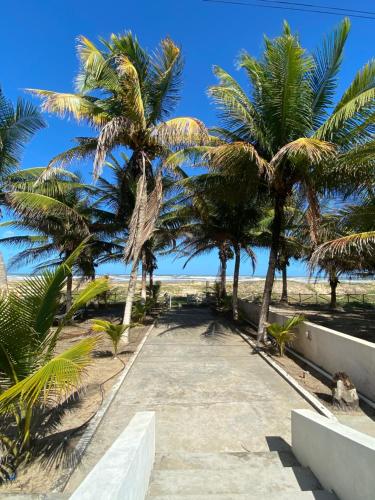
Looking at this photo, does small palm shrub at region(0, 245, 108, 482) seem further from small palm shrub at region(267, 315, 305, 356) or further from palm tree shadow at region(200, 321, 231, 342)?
palm tree shadow at region(200, 321, 231, 342)

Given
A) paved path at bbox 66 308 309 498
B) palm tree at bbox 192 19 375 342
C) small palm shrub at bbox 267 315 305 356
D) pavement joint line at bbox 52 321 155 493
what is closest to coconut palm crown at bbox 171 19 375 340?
palm tree at bbox 192 19 375 342

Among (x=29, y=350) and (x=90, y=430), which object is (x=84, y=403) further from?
(x=29, y=350)

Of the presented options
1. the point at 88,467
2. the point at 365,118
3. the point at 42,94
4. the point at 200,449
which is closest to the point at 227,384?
the point at 200,449

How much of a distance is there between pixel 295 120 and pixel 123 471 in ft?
35.3

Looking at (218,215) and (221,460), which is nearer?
(221,460)

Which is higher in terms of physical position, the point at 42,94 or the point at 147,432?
the point at 42,94

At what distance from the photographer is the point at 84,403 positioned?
7199 millimetres

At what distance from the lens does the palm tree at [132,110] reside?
39.1ft

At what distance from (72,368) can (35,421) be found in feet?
6.18

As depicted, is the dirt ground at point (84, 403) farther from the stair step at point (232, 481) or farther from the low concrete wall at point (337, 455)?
the low concrete wall at point (337, 455)

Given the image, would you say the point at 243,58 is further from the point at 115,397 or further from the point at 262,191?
the point at 115,397

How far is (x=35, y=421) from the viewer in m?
5.33

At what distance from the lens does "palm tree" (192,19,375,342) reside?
33.8ft

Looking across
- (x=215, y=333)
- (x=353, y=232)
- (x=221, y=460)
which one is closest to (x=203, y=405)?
(x=221, y=460)
